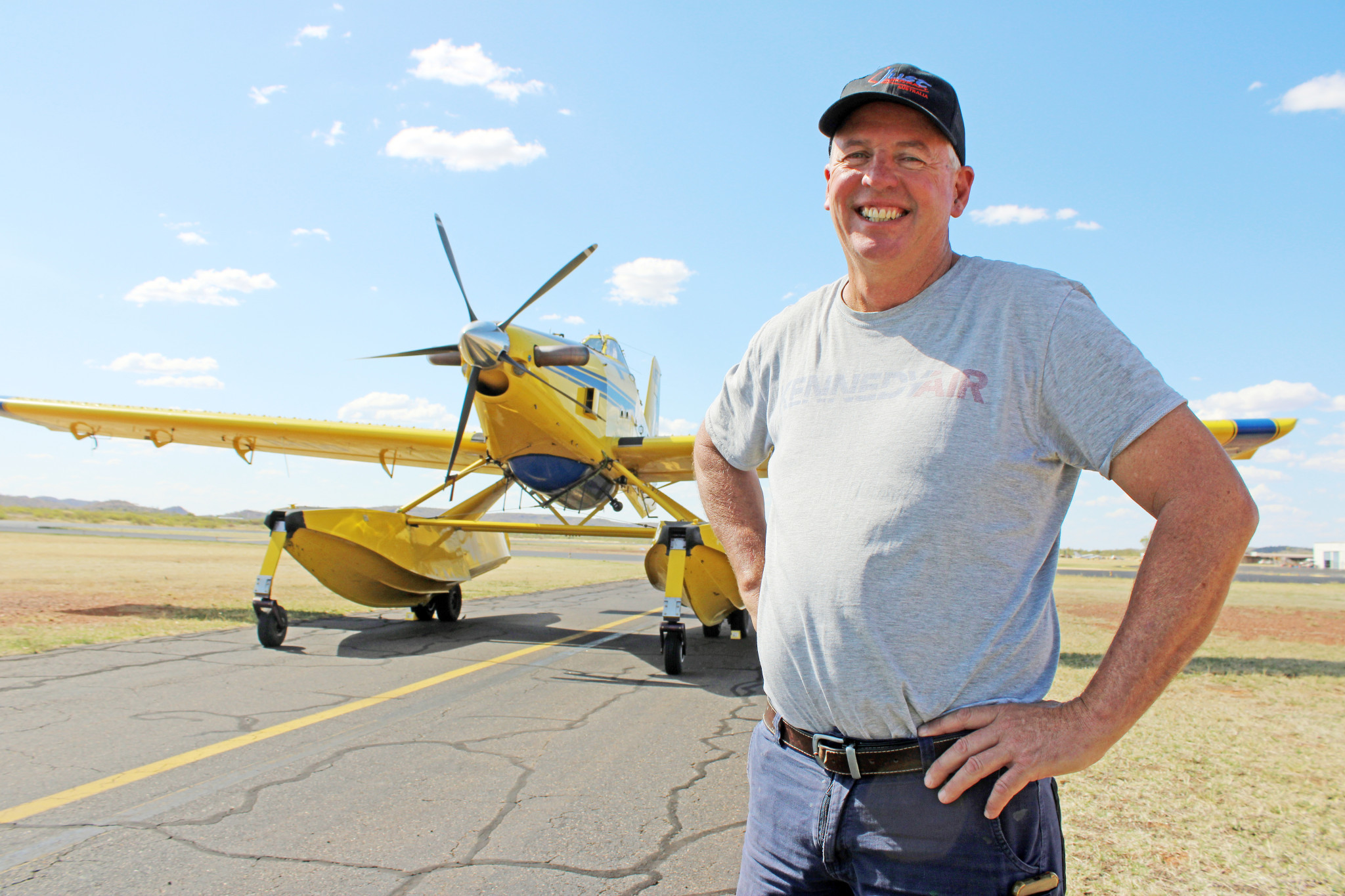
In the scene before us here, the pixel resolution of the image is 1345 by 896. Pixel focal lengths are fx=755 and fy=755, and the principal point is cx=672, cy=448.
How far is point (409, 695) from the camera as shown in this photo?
5582 millimetres

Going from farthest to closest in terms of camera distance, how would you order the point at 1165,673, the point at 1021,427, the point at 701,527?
the point at 701,527, the point at 1021,427, the point at 1165,673

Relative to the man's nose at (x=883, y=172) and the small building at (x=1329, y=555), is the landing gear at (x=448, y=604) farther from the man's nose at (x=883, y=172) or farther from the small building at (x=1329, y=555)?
the small building at (x=1329, y=555)

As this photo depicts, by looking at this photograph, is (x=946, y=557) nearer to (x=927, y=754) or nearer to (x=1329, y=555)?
(x=927, y=754)

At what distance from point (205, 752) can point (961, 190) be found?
4.46m

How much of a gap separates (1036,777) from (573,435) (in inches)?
349

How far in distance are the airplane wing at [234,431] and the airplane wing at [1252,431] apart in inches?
397

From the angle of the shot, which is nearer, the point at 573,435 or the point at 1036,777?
the point at 1036,777

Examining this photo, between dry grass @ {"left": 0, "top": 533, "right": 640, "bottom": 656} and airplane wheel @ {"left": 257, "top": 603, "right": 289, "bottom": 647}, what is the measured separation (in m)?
1.32

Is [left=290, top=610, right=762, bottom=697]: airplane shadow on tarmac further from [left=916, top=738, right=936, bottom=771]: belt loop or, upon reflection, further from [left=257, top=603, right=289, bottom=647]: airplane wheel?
[left=916, top=738, right=936, bottom=771]: belt loop

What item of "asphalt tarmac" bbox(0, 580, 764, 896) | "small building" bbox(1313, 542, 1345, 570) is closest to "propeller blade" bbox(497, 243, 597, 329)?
"asphalt tarmac" bbox(0, 580, 764, 896)

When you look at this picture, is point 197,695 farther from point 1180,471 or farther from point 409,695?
point 1180,471

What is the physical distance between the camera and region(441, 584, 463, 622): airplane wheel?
10.3 m

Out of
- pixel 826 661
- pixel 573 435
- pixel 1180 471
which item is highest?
pixel 573 435

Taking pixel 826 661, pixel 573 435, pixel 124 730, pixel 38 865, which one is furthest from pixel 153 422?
pixel 826 661
